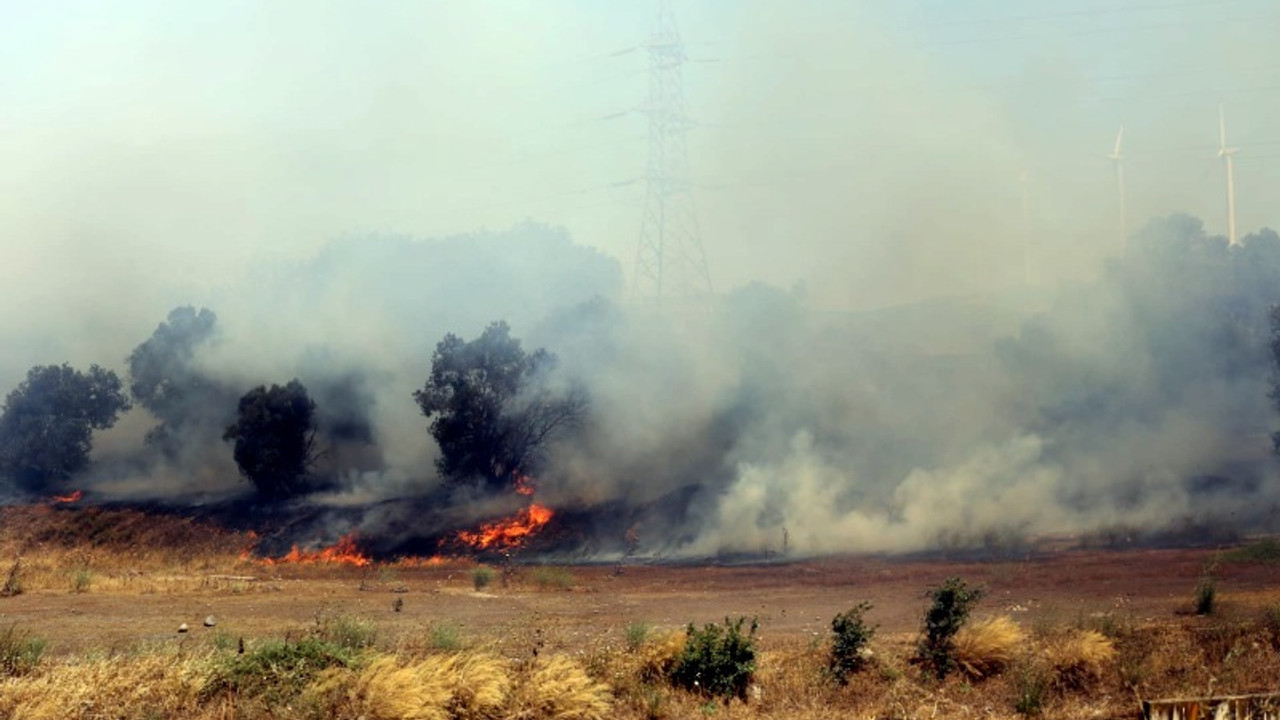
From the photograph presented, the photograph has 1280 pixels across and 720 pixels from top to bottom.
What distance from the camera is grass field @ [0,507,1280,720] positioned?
1827 cm

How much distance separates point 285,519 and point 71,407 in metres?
31.6

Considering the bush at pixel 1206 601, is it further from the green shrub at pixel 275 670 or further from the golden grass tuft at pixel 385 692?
the green shrub at pixel 275 670

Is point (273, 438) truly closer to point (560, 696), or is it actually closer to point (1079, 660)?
point (560, 696)

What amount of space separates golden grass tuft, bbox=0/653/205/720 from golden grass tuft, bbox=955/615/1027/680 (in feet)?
50.0

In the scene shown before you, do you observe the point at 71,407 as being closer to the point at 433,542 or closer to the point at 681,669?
the point at 433,542

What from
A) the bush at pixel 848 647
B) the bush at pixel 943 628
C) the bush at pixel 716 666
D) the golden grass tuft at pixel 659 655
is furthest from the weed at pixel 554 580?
the bush at pixel 943 628

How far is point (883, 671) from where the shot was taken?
21.1m

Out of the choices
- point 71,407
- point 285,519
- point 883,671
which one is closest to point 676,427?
point 285,519

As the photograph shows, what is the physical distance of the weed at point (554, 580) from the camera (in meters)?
37.2

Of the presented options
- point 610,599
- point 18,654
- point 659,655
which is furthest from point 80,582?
point 659,655

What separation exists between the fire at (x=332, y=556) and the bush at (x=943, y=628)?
116 ft

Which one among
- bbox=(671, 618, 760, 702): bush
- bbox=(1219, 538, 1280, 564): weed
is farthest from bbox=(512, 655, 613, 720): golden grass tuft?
bbox=(1219, 538, 1280, 564): weed

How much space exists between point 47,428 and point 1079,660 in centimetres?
8115

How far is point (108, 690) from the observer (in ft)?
58.0
